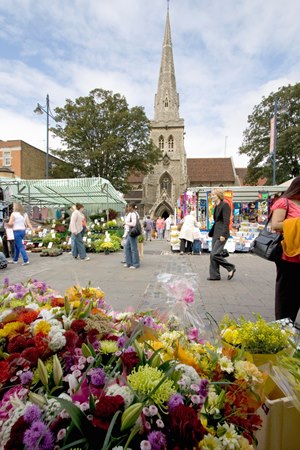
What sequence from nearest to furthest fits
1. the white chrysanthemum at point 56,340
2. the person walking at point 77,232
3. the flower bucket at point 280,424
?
the flower bucket at point 280,424 → the white chrysanthemum at point 56,340 → the person walking at point 77,232

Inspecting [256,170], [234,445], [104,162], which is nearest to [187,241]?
[234,445]

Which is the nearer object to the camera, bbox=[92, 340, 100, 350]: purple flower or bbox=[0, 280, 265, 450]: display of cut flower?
bbox=[0, 280, 265, 450]: display of cut flower

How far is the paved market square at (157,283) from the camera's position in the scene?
4.11 m

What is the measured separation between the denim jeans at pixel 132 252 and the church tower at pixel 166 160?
112ft

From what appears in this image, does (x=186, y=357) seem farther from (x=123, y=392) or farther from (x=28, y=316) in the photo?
(x=28, y=316)

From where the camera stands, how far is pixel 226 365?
3.65 feet

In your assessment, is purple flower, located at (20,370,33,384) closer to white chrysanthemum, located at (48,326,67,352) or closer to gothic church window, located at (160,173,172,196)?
white chrysanthemum, located at (48,326,67,352)

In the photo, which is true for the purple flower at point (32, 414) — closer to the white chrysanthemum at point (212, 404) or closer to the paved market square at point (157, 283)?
the white chrysanthemum at point (212, 404)

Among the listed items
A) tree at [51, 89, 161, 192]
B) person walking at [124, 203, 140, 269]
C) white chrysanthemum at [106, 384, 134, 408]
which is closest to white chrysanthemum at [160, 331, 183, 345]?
white chrysanthemum at [106, 384, 134, 408]

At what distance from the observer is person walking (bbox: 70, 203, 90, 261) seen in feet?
27.9

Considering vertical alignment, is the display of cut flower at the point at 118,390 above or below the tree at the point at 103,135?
below

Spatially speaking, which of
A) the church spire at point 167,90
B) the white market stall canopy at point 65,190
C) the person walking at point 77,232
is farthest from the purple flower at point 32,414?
the church spire at point 167,90

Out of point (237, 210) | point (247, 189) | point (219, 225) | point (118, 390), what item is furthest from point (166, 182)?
point (118, 390)

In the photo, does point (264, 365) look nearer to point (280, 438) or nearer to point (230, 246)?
point (280, 438)
